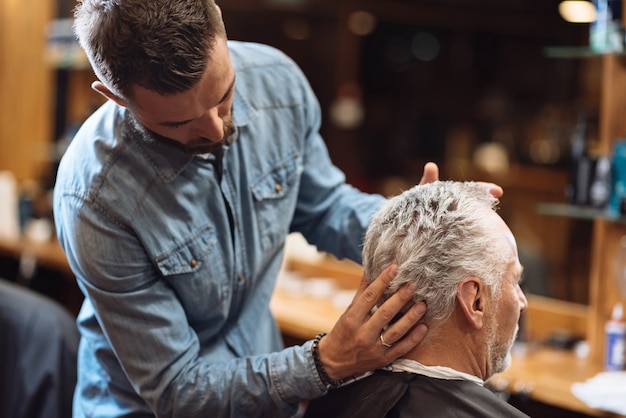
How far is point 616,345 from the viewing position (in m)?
2.38

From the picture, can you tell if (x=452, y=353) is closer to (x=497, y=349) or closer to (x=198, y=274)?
(x=497, y=349)

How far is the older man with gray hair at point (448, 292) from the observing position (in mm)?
1460

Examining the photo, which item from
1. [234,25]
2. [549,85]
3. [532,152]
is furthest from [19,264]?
[549,85]

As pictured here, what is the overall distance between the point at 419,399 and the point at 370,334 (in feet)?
0.82

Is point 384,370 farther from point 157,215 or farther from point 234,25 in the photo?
point 234,25

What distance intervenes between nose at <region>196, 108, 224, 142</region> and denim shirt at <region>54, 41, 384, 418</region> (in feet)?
0.45

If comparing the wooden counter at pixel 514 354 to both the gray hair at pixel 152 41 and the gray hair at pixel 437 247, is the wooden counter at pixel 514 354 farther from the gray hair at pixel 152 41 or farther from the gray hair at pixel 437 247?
the gray hair at pixel 152 41

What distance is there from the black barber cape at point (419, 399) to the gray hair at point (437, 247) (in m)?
0.15

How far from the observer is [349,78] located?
705 centimetres

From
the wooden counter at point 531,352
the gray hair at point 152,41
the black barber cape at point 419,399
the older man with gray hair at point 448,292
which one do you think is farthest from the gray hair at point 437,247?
the wooden counter at point 531,352

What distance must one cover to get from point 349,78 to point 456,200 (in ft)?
18.6

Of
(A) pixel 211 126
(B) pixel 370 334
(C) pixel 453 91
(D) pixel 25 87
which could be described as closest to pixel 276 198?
(A) pixel 211 126

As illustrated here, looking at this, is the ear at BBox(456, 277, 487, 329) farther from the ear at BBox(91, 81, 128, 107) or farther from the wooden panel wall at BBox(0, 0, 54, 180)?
the wooden panel wall at BBox(0, 0, 54, 180)

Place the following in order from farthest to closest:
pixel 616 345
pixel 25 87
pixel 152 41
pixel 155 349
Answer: pixel 25 87 < pixel 616 345 < pixel 155 349 < pixel 152 41
